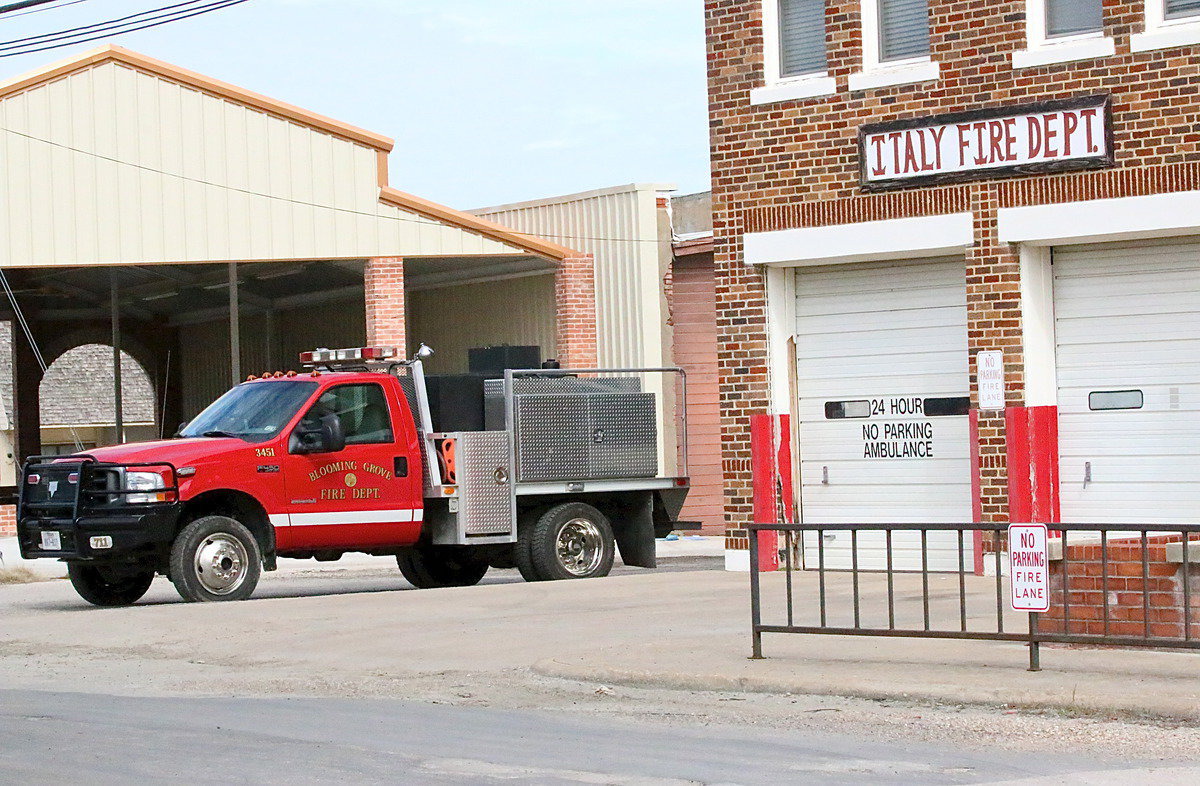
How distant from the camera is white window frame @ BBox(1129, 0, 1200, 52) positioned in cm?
1541

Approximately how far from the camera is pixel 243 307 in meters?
38.6

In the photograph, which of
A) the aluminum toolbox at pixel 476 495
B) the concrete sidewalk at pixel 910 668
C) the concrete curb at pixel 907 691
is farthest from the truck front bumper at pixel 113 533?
the concrete curb at pixel 907 691

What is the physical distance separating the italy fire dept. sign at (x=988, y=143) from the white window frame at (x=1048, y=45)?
15.4 inches

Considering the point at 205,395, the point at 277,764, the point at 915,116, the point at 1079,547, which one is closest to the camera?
the point at 277,764

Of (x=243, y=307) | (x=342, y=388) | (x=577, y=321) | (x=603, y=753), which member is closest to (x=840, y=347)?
(x=342, y=388)

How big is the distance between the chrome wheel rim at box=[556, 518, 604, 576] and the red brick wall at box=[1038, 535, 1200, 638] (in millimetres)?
7917

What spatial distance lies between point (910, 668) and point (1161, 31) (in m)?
7.40

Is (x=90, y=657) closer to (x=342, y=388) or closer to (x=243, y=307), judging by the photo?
(x=342, y=388)

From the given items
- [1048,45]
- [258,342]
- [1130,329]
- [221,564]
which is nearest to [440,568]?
[221,564]

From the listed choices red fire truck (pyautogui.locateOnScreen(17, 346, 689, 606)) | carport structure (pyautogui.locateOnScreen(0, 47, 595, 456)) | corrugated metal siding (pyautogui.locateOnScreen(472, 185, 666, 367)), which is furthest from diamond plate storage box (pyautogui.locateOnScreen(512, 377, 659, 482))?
corrugated metal siding (pyautogui.locateOnScreen(472, 185, 666, 367))

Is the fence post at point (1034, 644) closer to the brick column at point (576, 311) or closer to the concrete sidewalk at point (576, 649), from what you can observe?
the concrete sidewalk at point (576, 649)

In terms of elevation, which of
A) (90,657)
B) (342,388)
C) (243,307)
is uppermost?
(243,307)

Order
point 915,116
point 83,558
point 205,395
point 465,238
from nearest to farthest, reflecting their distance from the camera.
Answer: point 83,558, point 915,116, point 465,238, point 205,395

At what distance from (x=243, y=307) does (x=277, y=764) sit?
3131cm
